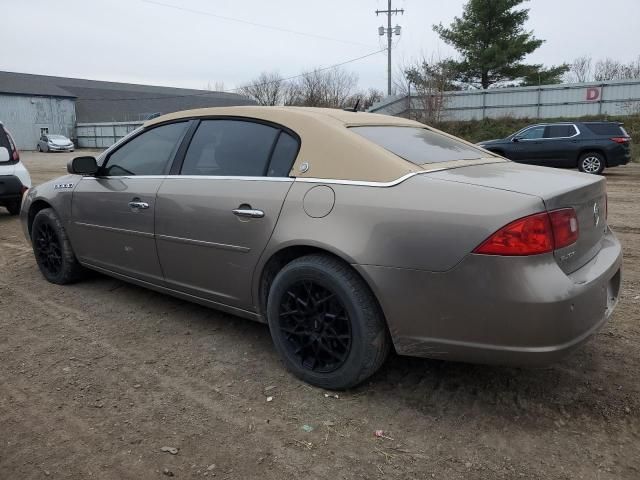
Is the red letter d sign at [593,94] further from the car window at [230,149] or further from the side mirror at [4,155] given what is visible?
the car window at [230,149]

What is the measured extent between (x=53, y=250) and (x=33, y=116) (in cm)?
4973

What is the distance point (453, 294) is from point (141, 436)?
161 centimetres

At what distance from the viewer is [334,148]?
2.87 metres

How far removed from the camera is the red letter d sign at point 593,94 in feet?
84.2

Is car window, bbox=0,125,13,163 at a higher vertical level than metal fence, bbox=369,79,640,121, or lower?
lower

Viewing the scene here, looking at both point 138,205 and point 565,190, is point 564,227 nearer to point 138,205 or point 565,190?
point 565,190

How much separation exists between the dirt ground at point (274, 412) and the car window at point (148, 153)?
1.16 m

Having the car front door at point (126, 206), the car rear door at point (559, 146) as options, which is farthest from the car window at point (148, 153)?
the car rear door at point (559, 146)

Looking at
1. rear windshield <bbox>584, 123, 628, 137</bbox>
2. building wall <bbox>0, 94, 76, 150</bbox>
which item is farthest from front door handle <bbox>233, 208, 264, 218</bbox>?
building wall <bbox>0, 94, 76, 150</bbox>

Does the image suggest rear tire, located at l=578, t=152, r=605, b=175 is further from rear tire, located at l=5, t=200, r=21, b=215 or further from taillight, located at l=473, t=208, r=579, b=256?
taillight, located at l=473, t=208, r=579, b=256

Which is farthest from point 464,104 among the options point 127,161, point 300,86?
point 127,161

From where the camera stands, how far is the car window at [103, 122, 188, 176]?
3734mm

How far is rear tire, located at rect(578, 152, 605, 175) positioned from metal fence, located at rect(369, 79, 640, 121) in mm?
13071

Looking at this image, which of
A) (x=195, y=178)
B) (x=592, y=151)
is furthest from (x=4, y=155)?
(x=592, y=151)
